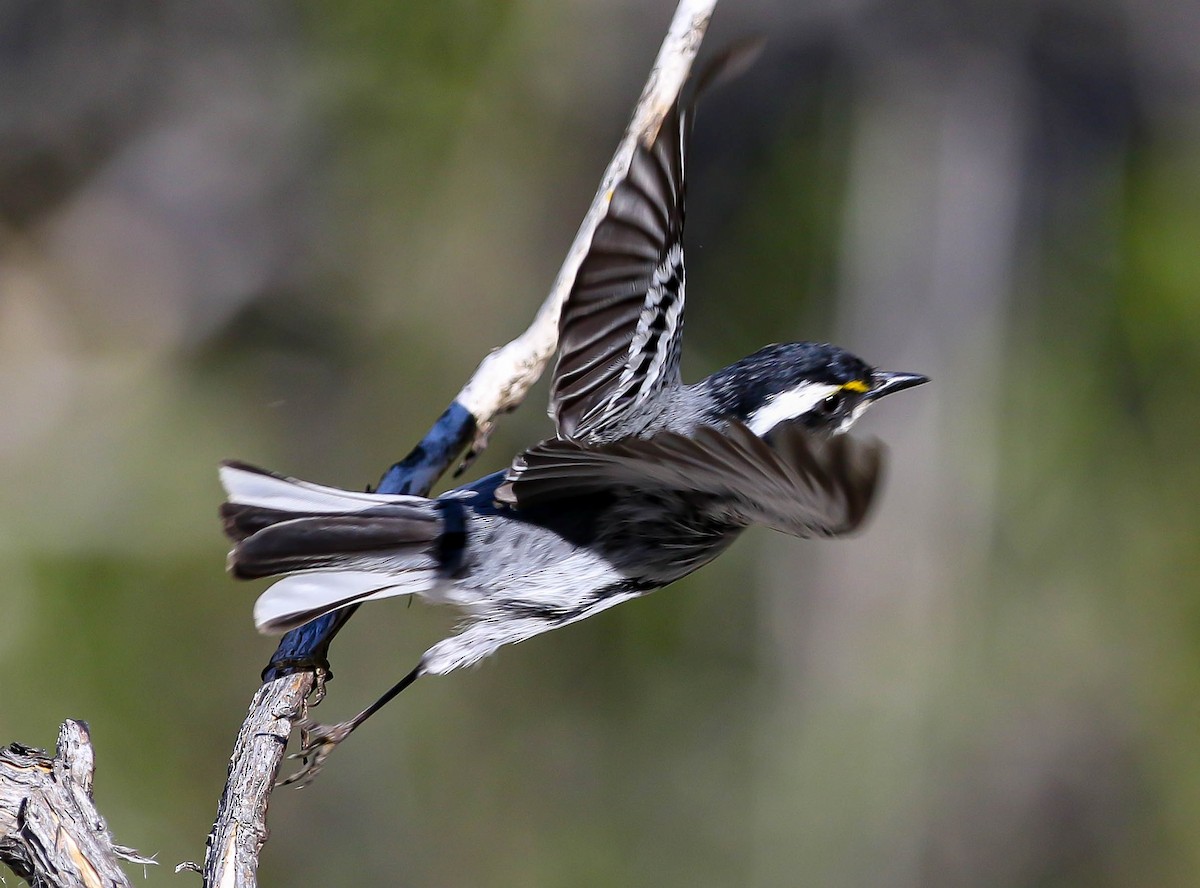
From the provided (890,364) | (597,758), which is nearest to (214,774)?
(597,758)

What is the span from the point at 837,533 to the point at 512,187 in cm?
452

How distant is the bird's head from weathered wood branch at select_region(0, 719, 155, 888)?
952 mm

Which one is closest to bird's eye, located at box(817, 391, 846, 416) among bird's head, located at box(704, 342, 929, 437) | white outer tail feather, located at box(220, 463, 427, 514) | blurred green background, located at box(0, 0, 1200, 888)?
bird's head, located at box(704, 342, 929, 437)

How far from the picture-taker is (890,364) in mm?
5449

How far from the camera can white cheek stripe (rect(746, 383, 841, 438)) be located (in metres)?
1.75

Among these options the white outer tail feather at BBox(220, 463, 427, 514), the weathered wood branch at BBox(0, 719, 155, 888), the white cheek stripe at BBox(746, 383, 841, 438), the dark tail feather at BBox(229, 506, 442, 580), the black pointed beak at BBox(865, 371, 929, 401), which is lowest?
the weathered wood branch at BBox(0, 719, 155, 888)

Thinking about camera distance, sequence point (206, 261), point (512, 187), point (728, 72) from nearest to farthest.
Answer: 1. point (728, 72)
2. point (206, 261)
3. point (512, 187)

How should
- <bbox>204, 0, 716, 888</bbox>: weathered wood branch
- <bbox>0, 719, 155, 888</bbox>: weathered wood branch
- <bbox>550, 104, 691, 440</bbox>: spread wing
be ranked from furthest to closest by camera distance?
<bbox>204, 0, 716, 888</bbox>: weathered wood branch → <bbox>550, 104, 691, 440</bbox>: spread wing → <bbox>0, 719, 155, 888</bbox>: weathered wood branch

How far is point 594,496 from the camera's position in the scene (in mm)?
1808

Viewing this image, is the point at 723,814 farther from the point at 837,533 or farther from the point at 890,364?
the point at 837,533

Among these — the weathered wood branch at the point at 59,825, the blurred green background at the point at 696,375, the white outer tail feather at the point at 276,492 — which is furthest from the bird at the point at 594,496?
the blurred green background at the point at 696,375

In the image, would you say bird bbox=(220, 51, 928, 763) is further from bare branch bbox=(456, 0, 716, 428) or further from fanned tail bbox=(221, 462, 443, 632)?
bare branch bbox=(456, 0, 716, 428)

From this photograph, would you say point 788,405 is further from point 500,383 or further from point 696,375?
point 696,375

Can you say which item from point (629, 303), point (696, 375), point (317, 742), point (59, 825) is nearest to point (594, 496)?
point (629, 303)
